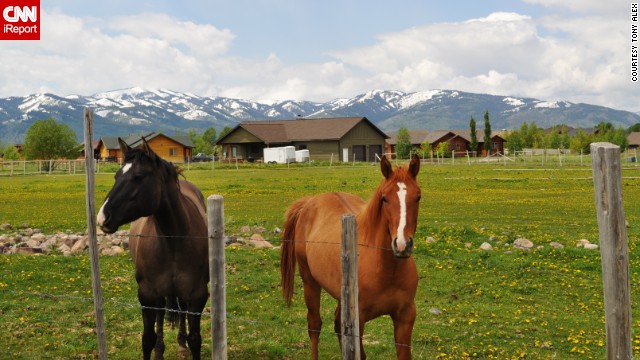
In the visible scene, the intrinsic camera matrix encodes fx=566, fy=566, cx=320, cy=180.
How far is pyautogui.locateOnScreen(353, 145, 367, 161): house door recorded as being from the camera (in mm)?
91856

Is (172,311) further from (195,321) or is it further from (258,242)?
(258,242)

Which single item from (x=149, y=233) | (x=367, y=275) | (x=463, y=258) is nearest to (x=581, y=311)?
A: (x=463, y=258)

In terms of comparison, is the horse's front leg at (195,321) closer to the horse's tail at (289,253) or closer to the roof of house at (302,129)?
the horse's tail at (289,253)

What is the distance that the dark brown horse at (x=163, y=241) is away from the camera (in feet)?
22.2

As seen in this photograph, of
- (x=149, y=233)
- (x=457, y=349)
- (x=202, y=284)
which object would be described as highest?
(x=149, y=233)

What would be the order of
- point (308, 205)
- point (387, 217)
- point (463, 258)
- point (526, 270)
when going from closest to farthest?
1. point (387, 217)
2. point (308, 205)
3. point (526, 270)
4. point (463, 258)

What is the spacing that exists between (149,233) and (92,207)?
5.23 ft

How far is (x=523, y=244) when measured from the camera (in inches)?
638

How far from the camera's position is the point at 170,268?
24.1 ft

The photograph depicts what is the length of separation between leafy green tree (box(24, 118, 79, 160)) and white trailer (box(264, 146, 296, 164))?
3683 cm

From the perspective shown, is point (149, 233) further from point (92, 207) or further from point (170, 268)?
point (92, 207)

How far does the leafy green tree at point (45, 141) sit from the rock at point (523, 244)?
301 ft

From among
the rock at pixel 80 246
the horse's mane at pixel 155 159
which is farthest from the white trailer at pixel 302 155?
the horse's mane at pixel 155 159

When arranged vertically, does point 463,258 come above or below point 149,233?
below
